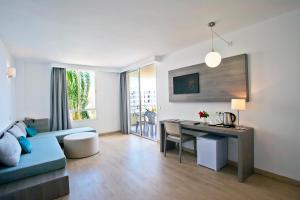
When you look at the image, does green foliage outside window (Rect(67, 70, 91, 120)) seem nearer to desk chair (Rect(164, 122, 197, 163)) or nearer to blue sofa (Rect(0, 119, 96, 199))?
blue sofa (Rect(0, 119, 96, 199))

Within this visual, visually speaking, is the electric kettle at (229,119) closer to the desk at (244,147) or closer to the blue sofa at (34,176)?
the desk at (244,147)

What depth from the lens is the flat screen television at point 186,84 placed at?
347 cm

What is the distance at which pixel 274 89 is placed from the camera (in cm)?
242

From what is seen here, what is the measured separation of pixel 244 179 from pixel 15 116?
5272 mm

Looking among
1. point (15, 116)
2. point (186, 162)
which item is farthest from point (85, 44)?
point (186, 162)

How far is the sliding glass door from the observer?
512 cm

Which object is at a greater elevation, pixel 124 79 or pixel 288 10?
pixel 288 10

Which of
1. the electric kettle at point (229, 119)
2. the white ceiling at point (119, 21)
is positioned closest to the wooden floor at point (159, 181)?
the electric kettle at point (229, 119)

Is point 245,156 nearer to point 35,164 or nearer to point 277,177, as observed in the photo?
point 277,177

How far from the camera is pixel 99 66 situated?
17.9ft

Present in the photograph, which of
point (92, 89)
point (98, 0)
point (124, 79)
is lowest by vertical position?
point (92, 89)

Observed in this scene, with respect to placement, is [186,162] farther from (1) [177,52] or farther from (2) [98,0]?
(2) [98,0]

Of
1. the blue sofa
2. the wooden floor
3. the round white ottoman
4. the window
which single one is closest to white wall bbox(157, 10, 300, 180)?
the wooden floor

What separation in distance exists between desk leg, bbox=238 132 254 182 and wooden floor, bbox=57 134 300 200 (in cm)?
10
